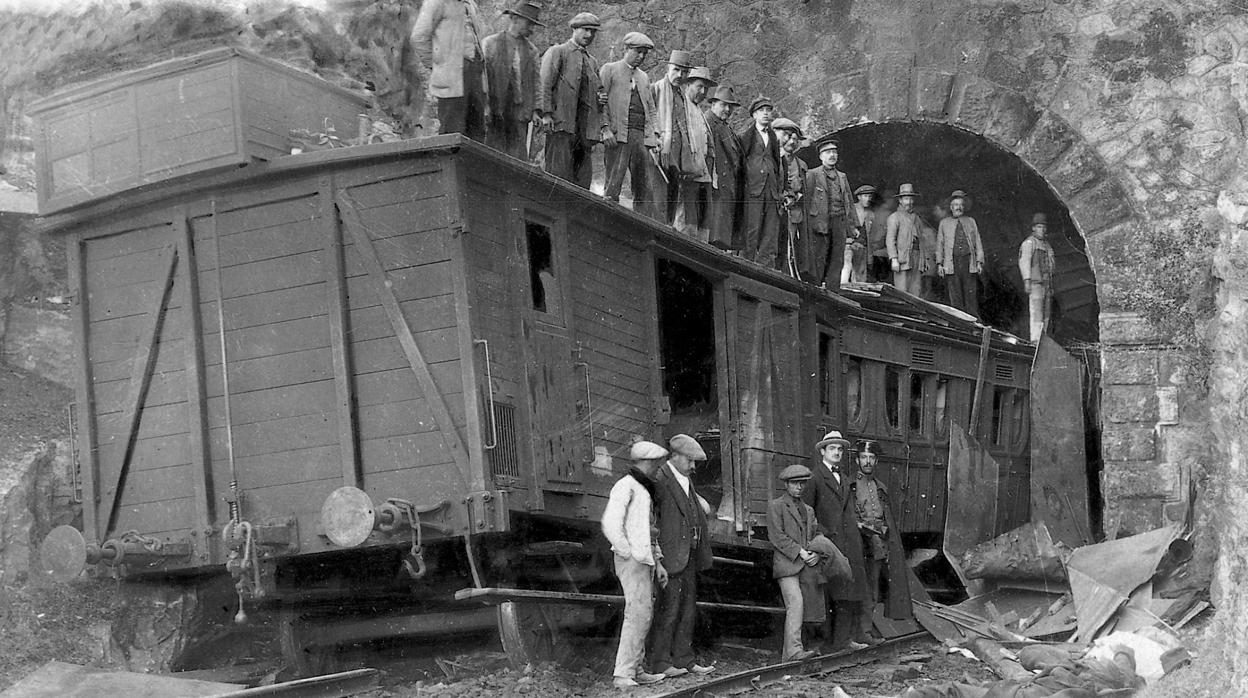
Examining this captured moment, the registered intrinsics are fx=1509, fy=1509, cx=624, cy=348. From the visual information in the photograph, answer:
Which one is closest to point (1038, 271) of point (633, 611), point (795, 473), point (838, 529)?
point (838, 529)

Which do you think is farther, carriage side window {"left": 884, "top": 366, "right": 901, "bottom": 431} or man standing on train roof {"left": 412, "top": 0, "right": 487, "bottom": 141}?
carriage side window {"left": 884, "top": 366, "right": 901, "bottom": 431}

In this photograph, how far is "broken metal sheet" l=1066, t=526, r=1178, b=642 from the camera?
1255 cm

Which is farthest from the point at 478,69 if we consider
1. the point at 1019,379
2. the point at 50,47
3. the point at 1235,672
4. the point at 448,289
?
the point at 1019,379

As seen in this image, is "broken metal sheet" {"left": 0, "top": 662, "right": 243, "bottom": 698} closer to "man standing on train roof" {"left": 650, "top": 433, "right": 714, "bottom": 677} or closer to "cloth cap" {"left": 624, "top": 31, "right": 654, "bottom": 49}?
"man standing on train roof" {"left": 650, "top": 433, "right": 714, "bottom": 677}

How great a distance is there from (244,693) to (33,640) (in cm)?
365

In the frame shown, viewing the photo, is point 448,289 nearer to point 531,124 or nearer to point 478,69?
point 478,69

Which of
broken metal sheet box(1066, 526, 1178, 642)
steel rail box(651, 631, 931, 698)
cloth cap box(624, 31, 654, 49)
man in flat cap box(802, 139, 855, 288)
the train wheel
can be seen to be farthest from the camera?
man in flat cap box(802, 139, 855, 288)

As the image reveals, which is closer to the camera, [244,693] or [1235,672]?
[1235,672]

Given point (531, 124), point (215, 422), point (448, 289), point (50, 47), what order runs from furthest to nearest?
point (50, 47), point (531, 124), point (215, 422), point (448, 289)

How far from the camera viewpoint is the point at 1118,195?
1764 centimetres

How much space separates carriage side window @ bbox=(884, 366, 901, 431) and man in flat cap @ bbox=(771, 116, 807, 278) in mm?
2497

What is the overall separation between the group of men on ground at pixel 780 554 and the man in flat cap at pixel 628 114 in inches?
119

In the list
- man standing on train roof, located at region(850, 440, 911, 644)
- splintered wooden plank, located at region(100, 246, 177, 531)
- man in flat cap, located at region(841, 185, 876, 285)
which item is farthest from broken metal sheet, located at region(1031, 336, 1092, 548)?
splintered wooden plank, located at region(100, 246, 177, 531)

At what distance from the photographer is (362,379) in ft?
31.3
